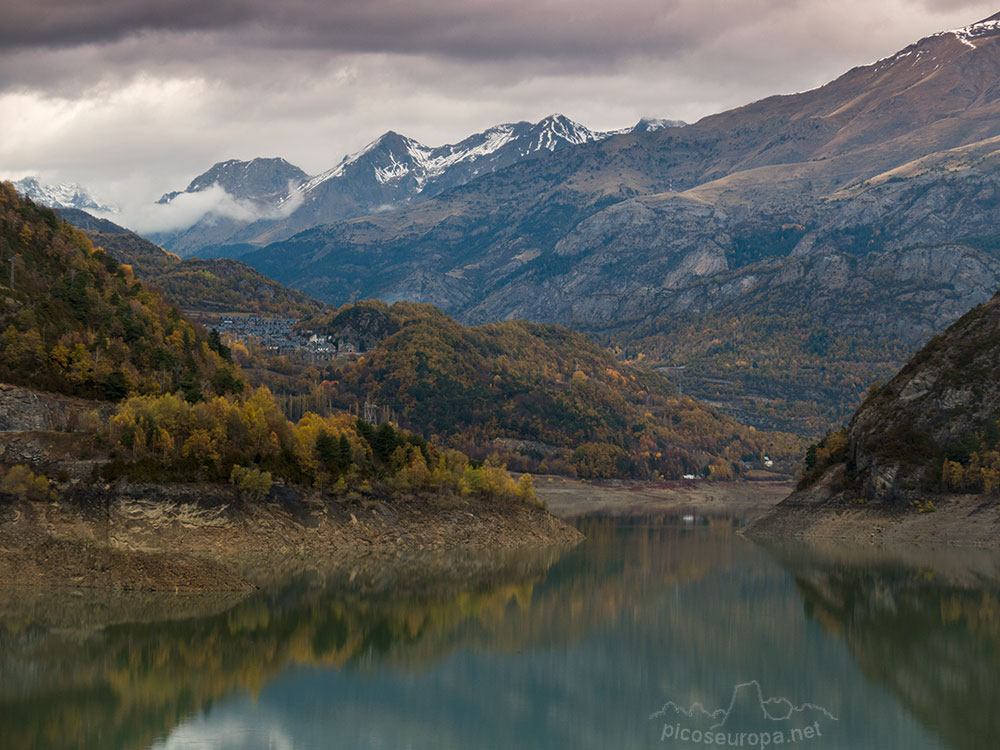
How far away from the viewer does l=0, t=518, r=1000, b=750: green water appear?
190 feet

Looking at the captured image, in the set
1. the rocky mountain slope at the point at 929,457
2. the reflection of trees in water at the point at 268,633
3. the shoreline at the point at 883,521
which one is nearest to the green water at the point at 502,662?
the reflection of trees in water at the point at 268,633

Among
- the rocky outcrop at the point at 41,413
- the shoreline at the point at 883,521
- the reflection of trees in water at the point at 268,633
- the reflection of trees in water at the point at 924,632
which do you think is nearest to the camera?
the reflection of trees in water at the point at 268,633

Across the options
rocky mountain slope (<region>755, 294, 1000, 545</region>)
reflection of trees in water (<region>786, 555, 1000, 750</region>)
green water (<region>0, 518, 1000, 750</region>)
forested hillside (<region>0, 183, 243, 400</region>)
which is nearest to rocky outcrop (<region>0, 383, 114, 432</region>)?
forested hillside (<region>0, 183, 243, 400</region>)

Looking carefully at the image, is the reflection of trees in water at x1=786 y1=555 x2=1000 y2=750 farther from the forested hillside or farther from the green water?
the forested hillside

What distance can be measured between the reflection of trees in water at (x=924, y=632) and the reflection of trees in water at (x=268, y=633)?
50.2 feet

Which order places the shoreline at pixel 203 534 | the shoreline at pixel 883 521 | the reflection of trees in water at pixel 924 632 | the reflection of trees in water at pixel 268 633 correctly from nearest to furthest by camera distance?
the reflection of trees in water at pixel 268 633, the reflection of trees in water at pixel 924 632, the shoreline at pixel 203 534, the shoreline at pixel 883 521

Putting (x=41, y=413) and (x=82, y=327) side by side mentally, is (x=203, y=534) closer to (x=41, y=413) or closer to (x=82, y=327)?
(x=41, y=413)

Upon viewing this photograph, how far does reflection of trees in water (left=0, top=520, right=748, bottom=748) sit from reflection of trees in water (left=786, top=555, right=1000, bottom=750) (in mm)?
15311

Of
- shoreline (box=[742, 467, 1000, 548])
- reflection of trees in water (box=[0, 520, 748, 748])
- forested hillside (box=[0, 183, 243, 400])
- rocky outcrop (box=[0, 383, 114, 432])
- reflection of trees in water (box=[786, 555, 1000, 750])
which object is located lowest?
shoreline (box=[742, 467, 1000, 548])

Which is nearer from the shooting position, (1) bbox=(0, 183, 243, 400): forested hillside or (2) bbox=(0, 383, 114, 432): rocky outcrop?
(2) bbox=(0, 383, 114, 432): rocky outcrop

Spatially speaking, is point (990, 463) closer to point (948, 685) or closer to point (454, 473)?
point (454, 473)

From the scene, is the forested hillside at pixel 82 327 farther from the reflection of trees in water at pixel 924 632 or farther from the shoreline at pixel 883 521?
the shoreline at pixel 883 521

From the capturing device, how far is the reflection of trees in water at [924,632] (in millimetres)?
63469

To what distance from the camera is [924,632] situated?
8631cm
